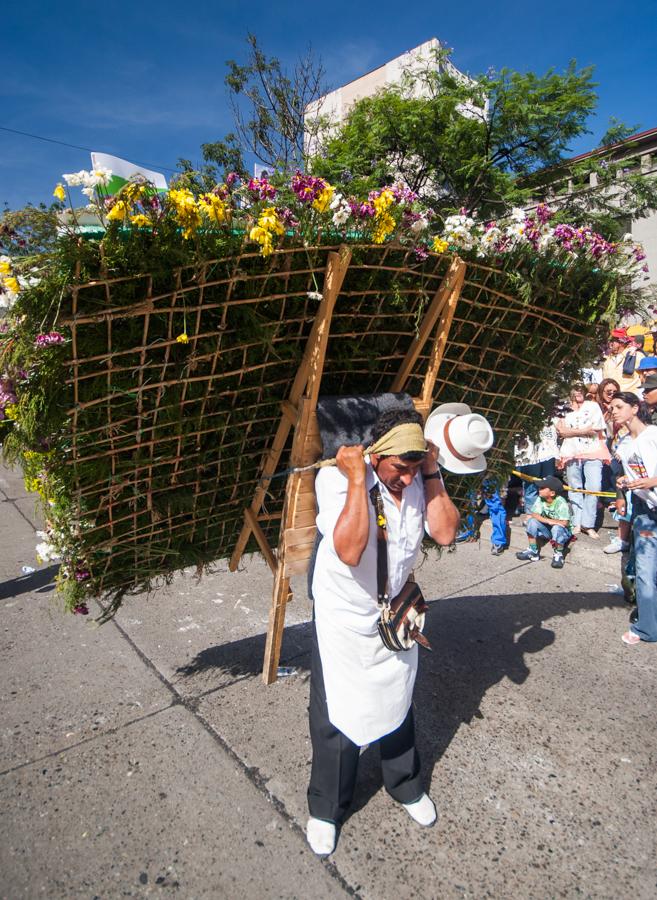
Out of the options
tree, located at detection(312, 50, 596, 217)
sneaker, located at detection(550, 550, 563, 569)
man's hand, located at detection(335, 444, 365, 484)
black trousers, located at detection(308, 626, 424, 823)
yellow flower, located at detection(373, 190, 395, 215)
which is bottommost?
sneaker, located at detection(550, 550, 563, 569)

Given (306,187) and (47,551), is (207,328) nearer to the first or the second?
(306,187)

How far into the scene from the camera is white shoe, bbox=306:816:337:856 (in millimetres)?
2076

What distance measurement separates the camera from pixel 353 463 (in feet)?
6.27

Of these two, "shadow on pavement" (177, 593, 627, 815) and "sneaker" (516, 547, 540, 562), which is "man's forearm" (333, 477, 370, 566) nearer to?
"shadow on pavement" (177, 593, 627, 815)

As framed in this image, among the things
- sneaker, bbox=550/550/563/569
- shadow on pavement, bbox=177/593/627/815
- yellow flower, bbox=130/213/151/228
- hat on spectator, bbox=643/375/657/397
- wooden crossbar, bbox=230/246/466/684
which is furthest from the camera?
sneaker, bbox=550/550/563/569

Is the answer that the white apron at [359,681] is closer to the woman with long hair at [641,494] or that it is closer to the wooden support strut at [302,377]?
the wooden support strut at [302,377]

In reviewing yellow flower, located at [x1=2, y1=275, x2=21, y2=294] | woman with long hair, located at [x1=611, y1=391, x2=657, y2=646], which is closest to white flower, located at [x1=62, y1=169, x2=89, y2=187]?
yellow flower, located at [x1=2, y1=275, x2=21, y2=294]

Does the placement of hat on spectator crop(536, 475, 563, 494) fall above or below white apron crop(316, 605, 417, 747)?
below

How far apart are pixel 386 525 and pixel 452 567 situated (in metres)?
3.19

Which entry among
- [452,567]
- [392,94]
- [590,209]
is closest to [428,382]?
[452,567]

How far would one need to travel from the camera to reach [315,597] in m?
2.09

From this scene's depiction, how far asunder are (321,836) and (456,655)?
159 cm

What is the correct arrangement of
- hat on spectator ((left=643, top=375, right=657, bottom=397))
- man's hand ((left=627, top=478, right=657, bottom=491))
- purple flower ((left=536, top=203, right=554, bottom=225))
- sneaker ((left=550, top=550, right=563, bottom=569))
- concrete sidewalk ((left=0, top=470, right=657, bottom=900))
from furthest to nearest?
sneaker ((left=550, top=550, right=563, bottom=569))
hat on spectator ((left=643, top=375, right=657, bottom=397))
man's hand ((left=627, top=478, right=657, bottom=491))
purple flower ((left=536, top=203, right=554, bottom=225))
concrete sidewalk ((left=0, top=470, right=657, bottom=900))

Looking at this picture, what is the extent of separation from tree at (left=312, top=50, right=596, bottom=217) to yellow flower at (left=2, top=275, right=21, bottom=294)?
9.79 meters
